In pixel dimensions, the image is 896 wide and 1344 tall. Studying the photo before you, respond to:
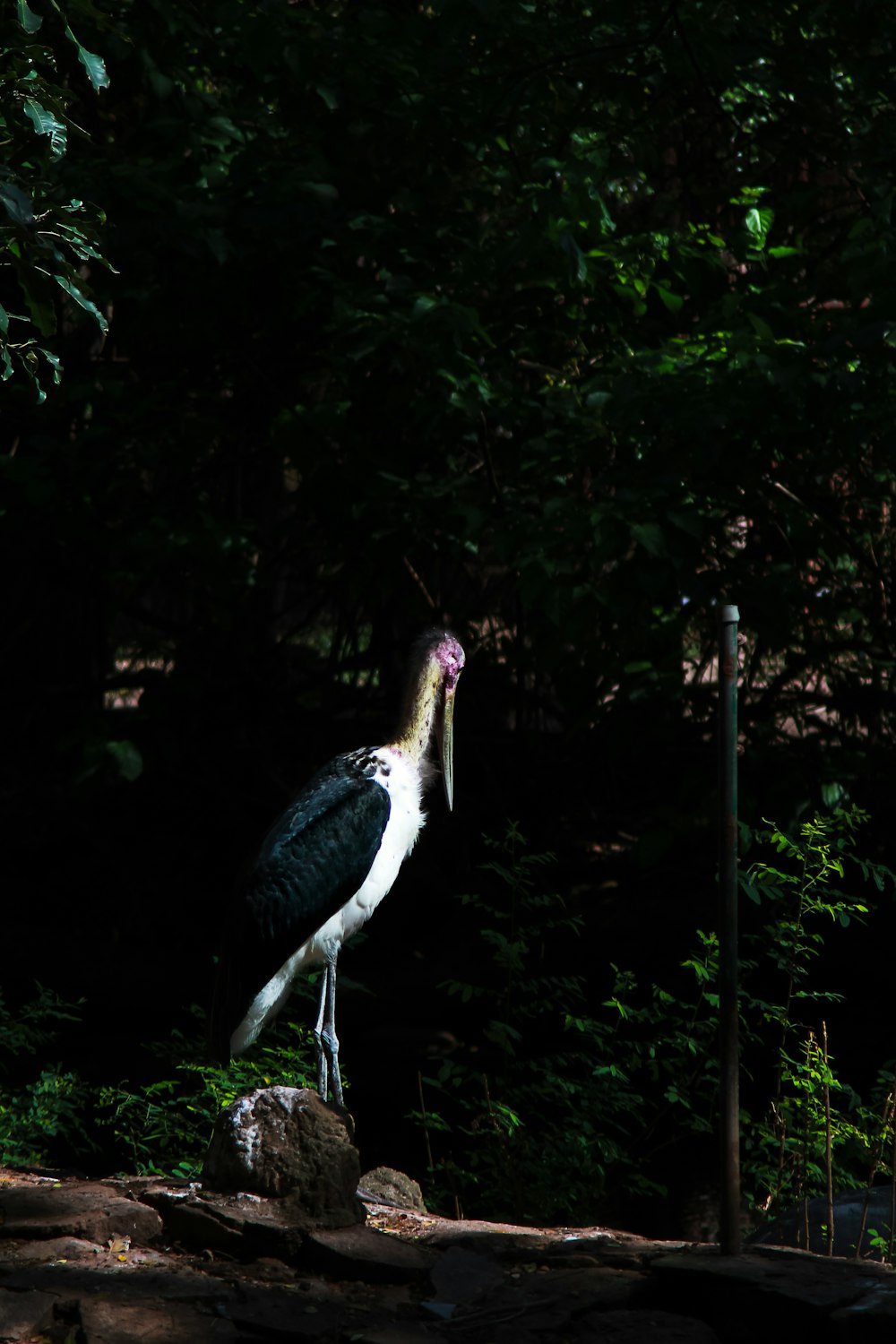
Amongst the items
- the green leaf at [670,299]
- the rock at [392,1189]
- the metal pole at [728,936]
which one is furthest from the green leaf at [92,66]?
the green leaf at [670,299]

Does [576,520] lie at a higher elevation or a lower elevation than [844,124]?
lower

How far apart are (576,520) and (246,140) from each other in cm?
235

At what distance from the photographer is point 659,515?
16.4 ft

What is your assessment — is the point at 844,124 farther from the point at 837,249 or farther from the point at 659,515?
the point at 659,515

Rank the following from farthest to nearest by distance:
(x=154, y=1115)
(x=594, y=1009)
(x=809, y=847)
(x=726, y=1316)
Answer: (x=594, y=1009) → (x=154, y=1115) → (x=809, y=847) → (x=726, y=1316)

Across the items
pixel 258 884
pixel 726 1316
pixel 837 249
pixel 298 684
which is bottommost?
pixel 726 1316

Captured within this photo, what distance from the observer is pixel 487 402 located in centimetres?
585

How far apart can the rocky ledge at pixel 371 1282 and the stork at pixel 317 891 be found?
0.65m

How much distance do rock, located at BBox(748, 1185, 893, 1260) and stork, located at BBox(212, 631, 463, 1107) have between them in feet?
3.99

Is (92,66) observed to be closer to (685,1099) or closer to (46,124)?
(46,124)

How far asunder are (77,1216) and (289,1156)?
49 cm

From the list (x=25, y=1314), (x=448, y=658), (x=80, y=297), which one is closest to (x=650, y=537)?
(x=448, y=658)

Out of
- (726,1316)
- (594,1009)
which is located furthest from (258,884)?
(594,1009)

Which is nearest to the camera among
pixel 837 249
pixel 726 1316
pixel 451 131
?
pixel 726 1316
